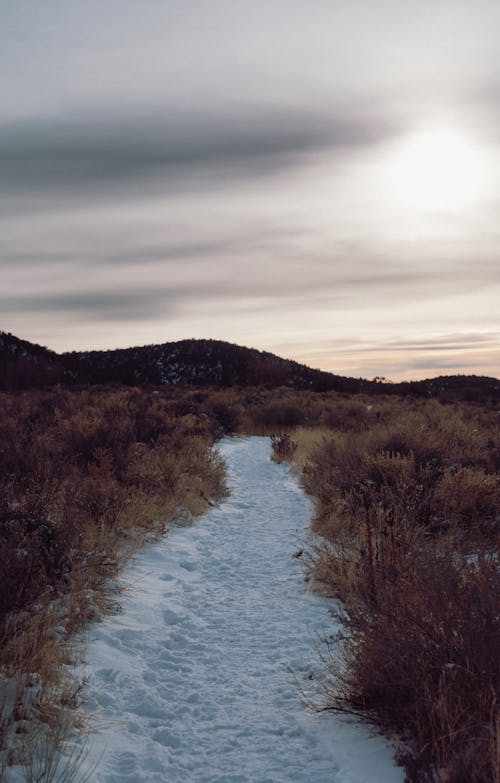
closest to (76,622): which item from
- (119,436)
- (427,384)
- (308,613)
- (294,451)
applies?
(308,613)

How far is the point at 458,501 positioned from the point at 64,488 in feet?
15.4

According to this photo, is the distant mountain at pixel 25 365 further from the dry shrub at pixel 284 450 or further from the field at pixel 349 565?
the field at pixel 349 565

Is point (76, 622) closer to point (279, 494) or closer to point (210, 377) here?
point (279, 494)

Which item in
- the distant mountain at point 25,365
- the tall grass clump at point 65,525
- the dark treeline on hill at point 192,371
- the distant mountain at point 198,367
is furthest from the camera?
the distant mountain at point 198,367

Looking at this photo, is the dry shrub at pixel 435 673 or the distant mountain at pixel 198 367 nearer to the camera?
the dry shrub at pixel 435 673

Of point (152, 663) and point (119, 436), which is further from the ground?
point (119, 436)

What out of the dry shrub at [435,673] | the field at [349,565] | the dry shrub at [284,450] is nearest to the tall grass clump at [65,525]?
the field at [349,565]

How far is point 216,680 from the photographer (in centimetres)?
400

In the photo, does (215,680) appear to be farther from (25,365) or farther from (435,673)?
(25,365)

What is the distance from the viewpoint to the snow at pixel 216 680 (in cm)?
300

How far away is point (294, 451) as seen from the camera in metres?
15.1

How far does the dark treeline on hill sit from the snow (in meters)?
35.5

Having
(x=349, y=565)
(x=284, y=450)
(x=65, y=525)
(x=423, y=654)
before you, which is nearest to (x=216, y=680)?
(x=423, y=654)

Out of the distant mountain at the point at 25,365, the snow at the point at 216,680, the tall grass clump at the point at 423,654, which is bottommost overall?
the snow at the point at 216,680
